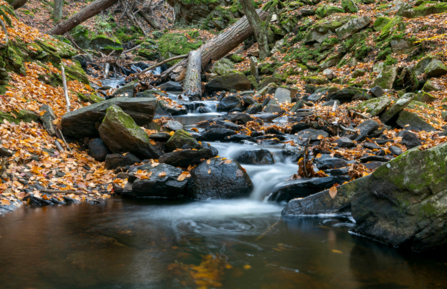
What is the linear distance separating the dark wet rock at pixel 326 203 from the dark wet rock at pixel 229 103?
7.07 metres

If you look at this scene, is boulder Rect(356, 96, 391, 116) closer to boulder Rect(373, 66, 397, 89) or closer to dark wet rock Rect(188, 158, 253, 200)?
boulder Rect(373, 66, 397, 89)

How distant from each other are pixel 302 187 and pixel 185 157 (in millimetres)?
2356

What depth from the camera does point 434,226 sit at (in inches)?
112

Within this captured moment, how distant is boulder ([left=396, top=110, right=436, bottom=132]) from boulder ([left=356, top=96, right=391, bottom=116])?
0.54m

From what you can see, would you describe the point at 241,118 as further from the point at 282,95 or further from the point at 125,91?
the point at 125,91

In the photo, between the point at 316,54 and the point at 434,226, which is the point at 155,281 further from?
the point at 316,54

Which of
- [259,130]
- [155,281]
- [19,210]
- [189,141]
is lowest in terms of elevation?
[155,281]

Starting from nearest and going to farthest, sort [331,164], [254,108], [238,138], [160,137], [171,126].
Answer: [331,164], [160,137], [171,126], [238,138], [254,108]

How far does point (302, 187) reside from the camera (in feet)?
16.1

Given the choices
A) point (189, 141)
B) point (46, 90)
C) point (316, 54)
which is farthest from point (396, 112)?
point (46, 90)

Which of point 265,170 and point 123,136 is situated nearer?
point 123,136

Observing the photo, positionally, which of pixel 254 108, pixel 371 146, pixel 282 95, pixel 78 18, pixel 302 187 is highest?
pixel 78 18

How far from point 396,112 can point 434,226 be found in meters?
5.79

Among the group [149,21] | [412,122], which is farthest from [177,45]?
[412,122]
